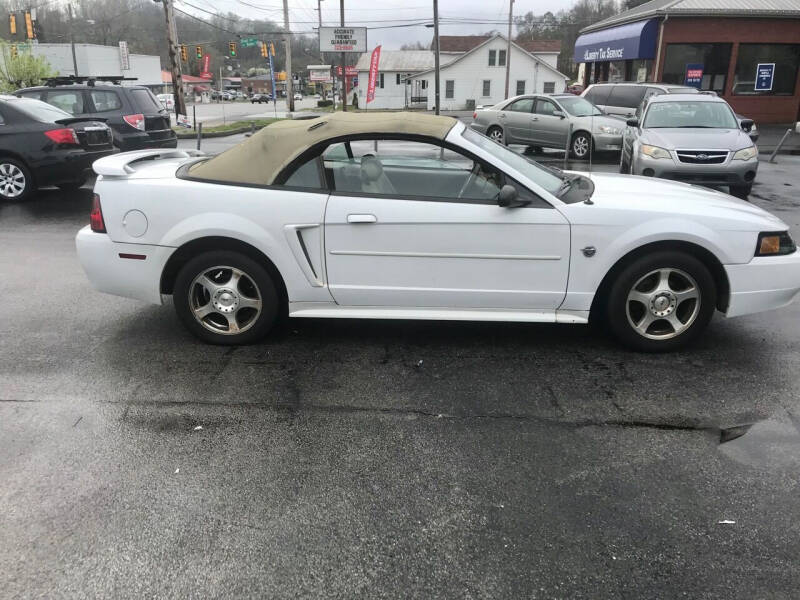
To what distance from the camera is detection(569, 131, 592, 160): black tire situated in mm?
16656

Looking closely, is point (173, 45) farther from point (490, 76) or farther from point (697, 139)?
point (490, 76)

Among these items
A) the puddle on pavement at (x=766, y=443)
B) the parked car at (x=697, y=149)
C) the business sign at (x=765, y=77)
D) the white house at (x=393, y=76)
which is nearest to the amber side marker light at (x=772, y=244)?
the puddle on pavement at (x=766, y=443)

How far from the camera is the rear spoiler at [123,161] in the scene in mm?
4609

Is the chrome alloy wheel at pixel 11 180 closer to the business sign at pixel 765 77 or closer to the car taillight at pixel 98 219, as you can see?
the car taillight at pixel 98 219

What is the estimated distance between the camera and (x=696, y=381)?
4191 mm

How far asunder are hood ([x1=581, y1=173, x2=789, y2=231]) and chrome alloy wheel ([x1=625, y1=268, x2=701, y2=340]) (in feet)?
1.35

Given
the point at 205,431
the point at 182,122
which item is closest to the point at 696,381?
the point at 205,431

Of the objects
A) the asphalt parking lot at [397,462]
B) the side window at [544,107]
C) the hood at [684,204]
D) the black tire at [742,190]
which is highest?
the side window at [544,107]

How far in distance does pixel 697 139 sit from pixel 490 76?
5252 centimetres

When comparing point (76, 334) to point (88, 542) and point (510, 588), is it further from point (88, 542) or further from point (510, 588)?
point (510, 588)

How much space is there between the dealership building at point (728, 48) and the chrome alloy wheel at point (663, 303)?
25487 mm

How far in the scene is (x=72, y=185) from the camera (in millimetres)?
11234

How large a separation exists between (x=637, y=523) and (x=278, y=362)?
8.15 feet

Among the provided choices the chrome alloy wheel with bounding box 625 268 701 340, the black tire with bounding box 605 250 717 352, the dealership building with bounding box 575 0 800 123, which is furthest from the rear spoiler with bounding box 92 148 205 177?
the dealership building with bounding box 575 0 800 123
